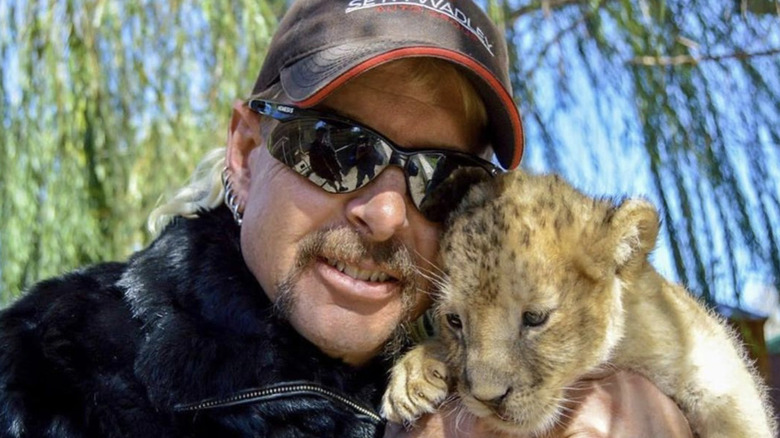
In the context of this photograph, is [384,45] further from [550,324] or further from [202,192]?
[202,192]

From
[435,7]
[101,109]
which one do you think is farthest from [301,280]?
[101,109]

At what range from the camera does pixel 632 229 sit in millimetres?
2498

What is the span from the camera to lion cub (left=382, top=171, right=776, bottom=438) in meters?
2.39

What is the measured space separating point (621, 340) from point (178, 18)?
2651 millimetres

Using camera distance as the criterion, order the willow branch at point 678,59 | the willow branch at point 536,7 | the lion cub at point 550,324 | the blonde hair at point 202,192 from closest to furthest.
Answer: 1. the lion cub at point 550,324
2. the blonde hair at point 202,192
3. the willow branch at point 678,59
4. the willow branch at point 536,7

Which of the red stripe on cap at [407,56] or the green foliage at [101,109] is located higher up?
the red stripe on cap at [407,56]

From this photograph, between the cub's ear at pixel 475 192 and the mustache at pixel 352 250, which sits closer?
the mustache at pixel 352 250

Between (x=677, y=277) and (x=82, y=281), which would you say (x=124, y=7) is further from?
(x=677, y=277)

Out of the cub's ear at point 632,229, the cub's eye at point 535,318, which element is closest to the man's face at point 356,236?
the cub's eye at point 535,318

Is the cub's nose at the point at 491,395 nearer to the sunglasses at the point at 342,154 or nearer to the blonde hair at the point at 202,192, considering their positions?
the sunglasses at the point at 342,154

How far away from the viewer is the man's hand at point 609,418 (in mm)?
2371

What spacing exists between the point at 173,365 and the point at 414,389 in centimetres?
63

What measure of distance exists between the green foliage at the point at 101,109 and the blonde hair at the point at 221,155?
0.83 meters

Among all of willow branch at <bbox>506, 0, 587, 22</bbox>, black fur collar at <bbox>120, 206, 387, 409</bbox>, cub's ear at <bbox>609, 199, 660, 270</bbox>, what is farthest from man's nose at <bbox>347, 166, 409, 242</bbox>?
willow branch at <bbox>506, 0, 587, 22</bbox>
